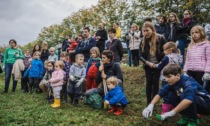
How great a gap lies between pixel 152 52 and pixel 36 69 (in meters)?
5.23

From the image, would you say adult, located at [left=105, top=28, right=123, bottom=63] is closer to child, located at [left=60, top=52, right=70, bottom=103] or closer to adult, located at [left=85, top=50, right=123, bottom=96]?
adult, located at [left=85, top=50, right=123, bottom=96]

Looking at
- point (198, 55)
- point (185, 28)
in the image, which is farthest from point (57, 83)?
point (185, 28)

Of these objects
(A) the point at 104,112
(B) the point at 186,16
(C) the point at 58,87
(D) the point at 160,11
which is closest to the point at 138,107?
(A) the point at 104,112

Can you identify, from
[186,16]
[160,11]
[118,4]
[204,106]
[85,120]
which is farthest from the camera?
[118,4]

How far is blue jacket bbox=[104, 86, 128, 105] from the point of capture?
5674 mm

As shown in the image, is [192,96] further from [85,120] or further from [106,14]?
[106,14]

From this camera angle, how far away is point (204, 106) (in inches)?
168

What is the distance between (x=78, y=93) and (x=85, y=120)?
63.1 inches

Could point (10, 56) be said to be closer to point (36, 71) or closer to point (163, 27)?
point (36, 71)

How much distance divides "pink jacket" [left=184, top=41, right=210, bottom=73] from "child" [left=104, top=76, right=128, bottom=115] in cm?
168

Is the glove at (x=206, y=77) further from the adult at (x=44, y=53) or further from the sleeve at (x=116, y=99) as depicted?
the adult at (x=44, y=53)

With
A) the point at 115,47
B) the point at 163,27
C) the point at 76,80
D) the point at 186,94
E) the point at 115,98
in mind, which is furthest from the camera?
the point at 163,27

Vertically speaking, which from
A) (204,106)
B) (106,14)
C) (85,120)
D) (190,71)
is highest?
(106,14)

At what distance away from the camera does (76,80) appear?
269 inches
